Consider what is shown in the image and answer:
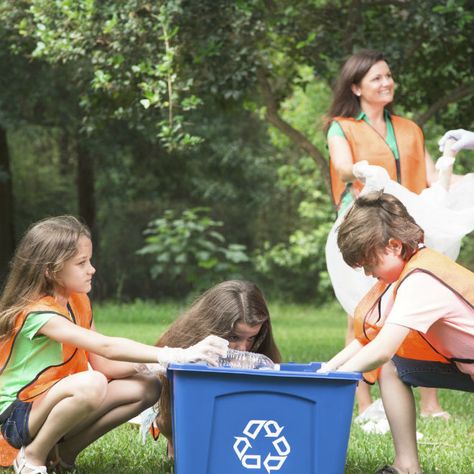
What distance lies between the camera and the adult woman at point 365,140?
4387 mm

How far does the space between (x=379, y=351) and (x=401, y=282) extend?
0.77 ft

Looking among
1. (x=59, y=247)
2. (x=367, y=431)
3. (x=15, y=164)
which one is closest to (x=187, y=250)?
(x=15, y=164)

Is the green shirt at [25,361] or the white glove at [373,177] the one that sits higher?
the white glove at [373,177]

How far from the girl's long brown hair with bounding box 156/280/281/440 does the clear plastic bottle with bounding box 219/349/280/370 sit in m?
0.16

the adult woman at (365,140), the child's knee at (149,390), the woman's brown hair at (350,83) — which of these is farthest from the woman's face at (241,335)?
the woman's brown hair at (350,83)

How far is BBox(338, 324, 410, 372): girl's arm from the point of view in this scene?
2.86 metres

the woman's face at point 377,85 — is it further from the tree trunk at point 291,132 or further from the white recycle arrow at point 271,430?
the tree trunk at point 291,132

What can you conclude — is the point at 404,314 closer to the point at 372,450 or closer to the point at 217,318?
the point at 217,318

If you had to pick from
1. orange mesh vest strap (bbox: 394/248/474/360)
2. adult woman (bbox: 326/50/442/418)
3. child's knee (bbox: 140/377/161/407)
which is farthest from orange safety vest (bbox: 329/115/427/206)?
child's knee (bbox: 140/377/161/407)

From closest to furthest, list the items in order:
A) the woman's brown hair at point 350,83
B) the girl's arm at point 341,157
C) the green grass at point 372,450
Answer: the green grass at point 372,450
the girl's arm at point 341,157
the woman's brown hair at point 350,83

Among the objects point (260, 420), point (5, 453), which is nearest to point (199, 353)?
point (260, 420)

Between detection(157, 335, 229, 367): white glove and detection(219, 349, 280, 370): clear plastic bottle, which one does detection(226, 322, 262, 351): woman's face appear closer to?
detection(219, 349, 280, 370): clear plastic bottle

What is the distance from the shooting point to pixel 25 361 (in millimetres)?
3252

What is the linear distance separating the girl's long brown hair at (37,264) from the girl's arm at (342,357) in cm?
92
